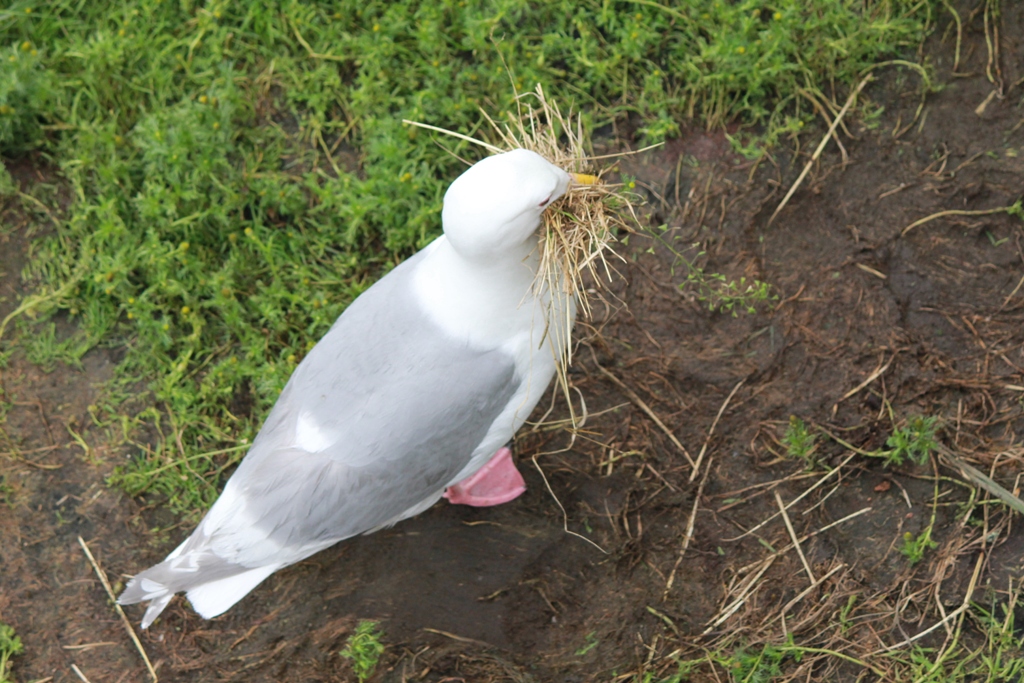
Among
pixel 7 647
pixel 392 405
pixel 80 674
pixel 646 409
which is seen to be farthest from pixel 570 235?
pixel 7 647

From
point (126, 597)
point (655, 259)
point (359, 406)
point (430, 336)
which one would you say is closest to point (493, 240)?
point (430, 336)

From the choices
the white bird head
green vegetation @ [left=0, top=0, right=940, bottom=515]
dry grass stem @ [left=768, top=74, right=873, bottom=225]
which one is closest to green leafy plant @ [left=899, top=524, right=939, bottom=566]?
green vegetation @ [left=0, top=0, right=940, bottom=515]

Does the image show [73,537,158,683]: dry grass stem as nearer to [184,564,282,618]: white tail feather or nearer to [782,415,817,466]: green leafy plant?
[184,564,282,618]: white tail feather

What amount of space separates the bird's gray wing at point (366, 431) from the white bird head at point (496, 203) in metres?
0.39

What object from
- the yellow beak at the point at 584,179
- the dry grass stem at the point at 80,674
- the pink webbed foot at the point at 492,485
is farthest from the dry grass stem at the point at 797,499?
the dry grass stem at the point at 80,674

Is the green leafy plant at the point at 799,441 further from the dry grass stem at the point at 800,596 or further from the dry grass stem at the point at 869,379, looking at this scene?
the dry grass stem at the point at 800,596

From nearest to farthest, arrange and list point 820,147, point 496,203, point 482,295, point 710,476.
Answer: point 496,203 < point 482,295 < point 710,476 < point 820,147

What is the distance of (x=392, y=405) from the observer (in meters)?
2.40

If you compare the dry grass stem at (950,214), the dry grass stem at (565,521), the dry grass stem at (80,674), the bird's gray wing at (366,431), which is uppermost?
the bird's gray wing at (366,431)

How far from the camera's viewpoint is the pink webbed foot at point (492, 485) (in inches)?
122

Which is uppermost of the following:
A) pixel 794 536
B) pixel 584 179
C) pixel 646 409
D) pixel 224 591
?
pixel 584 179

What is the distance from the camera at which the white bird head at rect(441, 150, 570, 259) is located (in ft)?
6.85

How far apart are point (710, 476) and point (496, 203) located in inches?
62.6

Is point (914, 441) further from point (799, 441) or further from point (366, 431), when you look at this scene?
point (366, 431)
